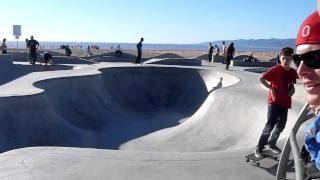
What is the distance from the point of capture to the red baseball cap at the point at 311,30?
5.47ft

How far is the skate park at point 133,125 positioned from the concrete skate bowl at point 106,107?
3 cm

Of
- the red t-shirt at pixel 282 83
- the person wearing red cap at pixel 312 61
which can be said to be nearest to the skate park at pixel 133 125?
the red t-shirt at pixel 282 83

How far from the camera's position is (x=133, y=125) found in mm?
15242

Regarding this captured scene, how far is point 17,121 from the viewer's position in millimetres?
10812

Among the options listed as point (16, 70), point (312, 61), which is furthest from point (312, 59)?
point (16, 70)

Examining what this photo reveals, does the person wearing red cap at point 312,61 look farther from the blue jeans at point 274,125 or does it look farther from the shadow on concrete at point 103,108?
the shadow on concrete at point 103,108

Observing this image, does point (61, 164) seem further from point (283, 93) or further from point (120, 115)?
point (120, 115)

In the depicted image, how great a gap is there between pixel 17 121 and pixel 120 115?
6.21 metres

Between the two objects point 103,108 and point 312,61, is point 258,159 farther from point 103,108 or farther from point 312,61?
point 103,108

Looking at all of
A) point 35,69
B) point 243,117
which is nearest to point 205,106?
point 243,117

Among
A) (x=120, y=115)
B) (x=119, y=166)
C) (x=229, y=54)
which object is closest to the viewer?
(x=119, y=166)

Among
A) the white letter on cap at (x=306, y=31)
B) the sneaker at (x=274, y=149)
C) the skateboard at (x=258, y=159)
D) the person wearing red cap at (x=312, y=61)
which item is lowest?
the skateboard at (x=258, y=159)

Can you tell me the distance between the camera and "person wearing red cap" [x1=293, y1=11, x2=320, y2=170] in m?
1.64

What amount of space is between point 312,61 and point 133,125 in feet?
45.2
